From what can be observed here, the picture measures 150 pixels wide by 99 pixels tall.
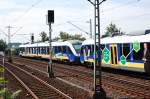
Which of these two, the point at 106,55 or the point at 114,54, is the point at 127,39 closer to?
the point at 114,54

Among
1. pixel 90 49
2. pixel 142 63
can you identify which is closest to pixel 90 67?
pixel 90 49

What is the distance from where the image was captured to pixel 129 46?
90.3 ft

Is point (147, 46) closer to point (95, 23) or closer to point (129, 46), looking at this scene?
point (129, 46)

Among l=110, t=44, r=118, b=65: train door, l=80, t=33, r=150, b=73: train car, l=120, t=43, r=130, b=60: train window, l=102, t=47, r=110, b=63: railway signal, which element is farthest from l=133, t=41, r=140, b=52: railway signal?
l=102, t=47, r=110, b=63: railway signal

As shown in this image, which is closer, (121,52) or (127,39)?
(127,39)

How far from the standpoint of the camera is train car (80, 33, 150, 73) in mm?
25359

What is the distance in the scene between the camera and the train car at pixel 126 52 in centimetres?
2536

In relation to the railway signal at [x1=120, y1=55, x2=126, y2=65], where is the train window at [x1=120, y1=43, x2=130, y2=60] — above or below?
above

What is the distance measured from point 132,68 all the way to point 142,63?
75.9 inches

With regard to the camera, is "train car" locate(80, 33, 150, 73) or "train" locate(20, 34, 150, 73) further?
"train" locate(20, 34, 150, 73)

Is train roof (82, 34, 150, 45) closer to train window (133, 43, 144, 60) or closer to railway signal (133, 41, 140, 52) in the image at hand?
→ railway signal (133, 41, 140, 52)

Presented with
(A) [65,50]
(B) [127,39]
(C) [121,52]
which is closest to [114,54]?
(C) [121,52]

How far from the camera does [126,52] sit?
28.0m

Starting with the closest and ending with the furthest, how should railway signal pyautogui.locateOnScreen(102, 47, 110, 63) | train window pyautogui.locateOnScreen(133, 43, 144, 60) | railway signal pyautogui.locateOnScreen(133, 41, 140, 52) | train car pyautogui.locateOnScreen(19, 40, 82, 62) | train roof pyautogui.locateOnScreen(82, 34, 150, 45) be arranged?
train roof pyautogui.locateOnScreen(82, 34, 150, 45) < train window pyautogui.locateOnScreen(133, 43, 144, 60) < railway signal pyautogui.locateOnScreen(133, 41, 140, 52) < railway signal pyautogui.locateOnScreen(102, 47, 110, 63) < train car pyautogui.locateOnScreen(19, 40, 82, 62)
